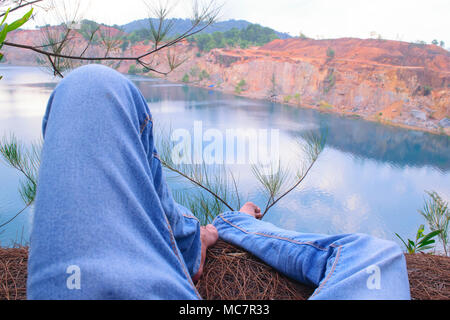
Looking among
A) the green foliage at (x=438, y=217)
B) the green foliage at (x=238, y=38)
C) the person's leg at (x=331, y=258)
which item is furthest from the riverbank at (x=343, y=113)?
the person's leg at (x=331, y=258)

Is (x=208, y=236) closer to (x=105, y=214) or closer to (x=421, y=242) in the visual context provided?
(x=105, y=214)

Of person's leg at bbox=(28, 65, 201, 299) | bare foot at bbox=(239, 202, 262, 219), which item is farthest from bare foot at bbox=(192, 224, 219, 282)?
person's leg at bbox=(28, 65, 201, 299)

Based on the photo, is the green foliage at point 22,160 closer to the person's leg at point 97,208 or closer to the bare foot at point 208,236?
the bare foot at point 208,236

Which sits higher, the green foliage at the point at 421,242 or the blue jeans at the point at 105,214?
the blue jeans at the point at 105,214

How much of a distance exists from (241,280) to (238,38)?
34.3 ft

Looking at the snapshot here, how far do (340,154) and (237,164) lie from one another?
1891 millimetres

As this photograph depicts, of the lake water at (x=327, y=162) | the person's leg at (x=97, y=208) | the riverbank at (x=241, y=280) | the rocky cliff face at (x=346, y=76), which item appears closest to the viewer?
the person's leg at (x=97, y=208)

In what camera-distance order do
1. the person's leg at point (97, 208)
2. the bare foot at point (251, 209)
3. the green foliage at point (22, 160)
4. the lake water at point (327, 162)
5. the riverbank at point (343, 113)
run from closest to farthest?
the person's leg at point (97, 208)
the bare foot at point (251, 209)
the green foliage at point (22, 160)
the lake water at point (327, 162)
the riverbank at point (343, 113)

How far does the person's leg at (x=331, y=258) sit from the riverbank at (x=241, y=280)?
2cm

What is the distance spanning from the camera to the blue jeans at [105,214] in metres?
0.25

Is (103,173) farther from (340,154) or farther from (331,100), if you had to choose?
(331,100)

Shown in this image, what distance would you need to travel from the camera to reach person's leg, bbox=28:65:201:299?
25 cm

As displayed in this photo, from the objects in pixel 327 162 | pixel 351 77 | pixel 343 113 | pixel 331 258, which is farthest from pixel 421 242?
pixel 351 77

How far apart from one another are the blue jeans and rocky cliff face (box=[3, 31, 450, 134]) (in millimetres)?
6034
